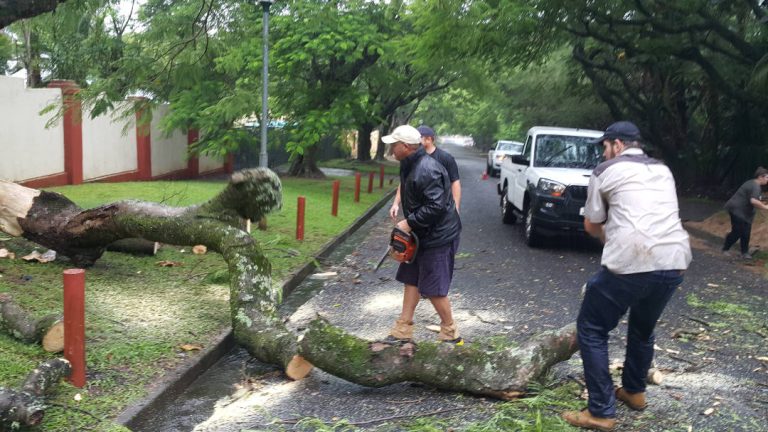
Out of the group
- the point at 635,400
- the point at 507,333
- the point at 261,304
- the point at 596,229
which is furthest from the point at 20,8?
the point at 635,400

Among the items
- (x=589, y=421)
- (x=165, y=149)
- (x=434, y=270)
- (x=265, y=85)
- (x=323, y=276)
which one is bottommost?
(x=323, y=276)

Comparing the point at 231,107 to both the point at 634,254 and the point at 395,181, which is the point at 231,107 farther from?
the point at 634,254

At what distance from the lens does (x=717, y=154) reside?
2039 centimetres

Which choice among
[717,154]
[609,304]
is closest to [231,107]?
[609,304]

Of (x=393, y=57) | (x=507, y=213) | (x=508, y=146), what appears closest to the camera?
(x=507, y=213)

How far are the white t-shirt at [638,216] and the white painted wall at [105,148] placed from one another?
13485mm

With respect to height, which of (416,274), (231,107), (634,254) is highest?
(231,107)

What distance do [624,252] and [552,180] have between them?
21.5ft

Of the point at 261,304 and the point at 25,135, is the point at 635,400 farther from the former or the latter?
the point at 25,135

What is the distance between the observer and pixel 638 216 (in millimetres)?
3854

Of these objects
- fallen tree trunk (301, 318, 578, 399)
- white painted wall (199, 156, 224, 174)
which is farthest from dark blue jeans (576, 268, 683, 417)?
white painted wall (199, 156, 224, 174)

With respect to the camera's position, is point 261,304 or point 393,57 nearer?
point 261,304

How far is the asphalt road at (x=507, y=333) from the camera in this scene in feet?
14.3

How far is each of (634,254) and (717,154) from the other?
61.5ft
